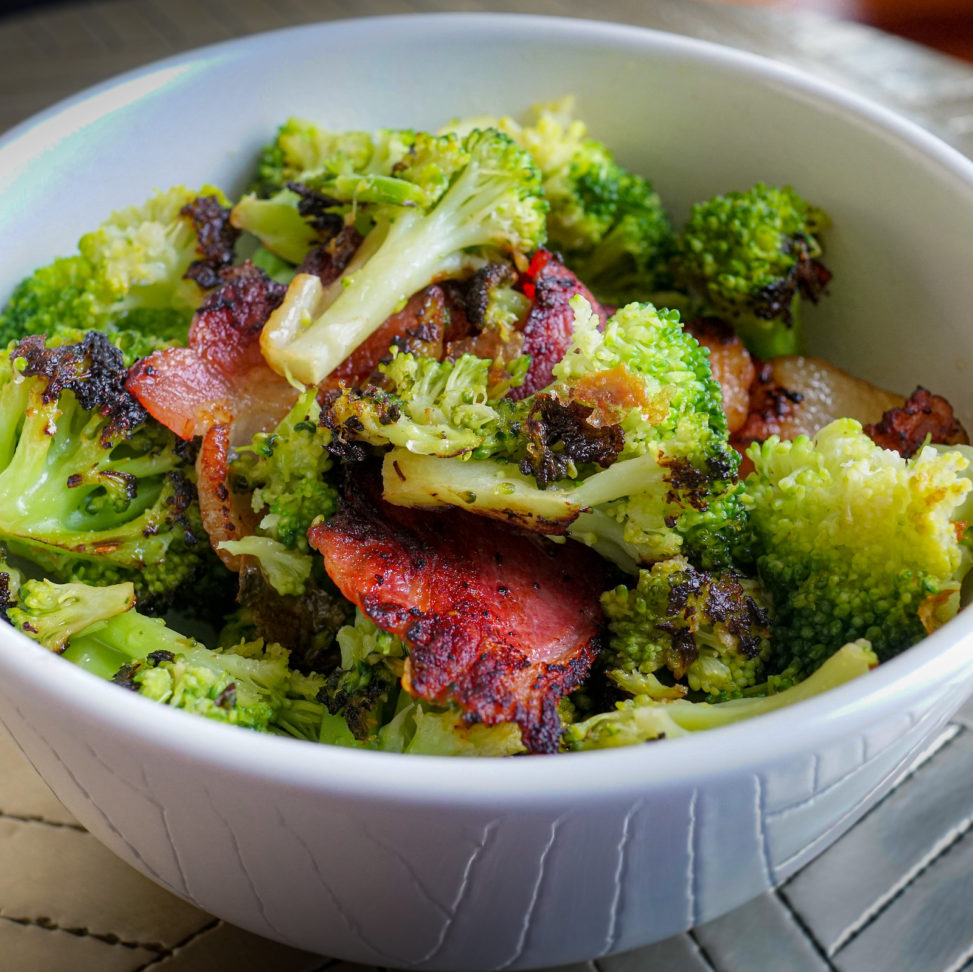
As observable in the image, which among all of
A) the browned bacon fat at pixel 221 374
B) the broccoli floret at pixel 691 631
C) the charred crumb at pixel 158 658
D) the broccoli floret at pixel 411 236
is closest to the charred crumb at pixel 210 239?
the browned bacon fat at pixel 221 374

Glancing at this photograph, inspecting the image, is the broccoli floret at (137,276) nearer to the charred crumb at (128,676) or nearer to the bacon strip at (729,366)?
the charred crumb at (128,676)

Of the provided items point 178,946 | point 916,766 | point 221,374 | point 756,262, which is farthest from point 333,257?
point 916,766

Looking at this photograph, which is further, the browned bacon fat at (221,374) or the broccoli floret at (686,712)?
the browned bacon fat at (221,374)

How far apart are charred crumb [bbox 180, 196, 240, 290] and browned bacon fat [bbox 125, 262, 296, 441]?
125 mm

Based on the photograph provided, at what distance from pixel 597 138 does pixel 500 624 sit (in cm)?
127

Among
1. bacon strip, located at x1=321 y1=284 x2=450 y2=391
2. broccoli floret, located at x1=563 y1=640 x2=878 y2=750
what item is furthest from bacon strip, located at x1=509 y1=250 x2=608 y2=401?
broccoli floret, located at x1=563 y1=640 x2=878 y2=750

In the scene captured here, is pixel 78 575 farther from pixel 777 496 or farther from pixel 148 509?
pixel 777 496

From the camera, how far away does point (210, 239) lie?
1.86 metres

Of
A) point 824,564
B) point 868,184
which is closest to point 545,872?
point 824,564

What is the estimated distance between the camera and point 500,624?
1.36m

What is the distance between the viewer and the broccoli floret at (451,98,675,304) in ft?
6.51

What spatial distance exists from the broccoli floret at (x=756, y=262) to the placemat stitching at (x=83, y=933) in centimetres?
139

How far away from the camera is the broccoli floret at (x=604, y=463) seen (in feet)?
4.39

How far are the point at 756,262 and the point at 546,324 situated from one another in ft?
1.70
